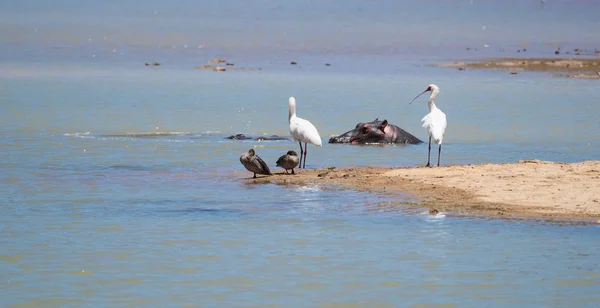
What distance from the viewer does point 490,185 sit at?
16.6 meters

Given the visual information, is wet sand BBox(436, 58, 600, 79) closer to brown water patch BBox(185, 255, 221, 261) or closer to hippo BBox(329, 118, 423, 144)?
hippo BBox(329, 118, 423, 144)

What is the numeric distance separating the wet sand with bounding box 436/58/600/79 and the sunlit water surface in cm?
1834

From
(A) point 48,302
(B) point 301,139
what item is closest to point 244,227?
(A) point 48,302

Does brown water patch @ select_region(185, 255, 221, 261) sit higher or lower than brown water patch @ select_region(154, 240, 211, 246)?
lower

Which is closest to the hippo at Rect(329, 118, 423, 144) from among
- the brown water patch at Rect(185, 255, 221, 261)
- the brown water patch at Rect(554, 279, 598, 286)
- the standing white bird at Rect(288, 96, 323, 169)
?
the standing white bird at Rect(288, 96, 323, 169)

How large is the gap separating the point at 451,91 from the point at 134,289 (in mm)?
27797

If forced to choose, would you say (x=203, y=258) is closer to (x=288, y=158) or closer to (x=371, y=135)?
(x=288, y=158)

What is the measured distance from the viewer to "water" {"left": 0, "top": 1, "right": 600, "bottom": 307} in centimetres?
1141

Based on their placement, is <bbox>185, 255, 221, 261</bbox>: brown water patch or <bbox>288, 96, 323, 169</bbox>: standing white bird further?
<bbox>288, 96, 323, 169</bbox>: standing white bird

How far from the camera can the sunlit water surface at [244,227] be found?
37.1ft

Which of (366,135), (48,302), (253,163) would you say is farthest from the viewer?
(366,135)

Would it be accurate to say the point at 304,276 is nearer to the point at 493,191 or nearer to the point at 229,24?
the point at 493,191

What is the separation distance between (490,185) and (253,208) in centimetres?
322

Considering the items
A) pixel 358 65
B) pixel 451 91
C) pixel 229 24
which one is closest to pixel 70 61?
pixel 358 65
